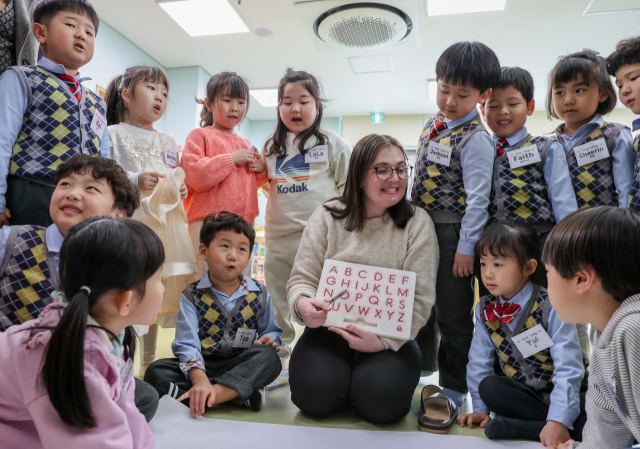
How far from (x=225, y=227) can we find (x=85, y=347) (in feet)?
3.47

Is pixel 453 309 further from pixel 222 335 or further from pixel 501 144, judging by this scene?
pixel 222 335

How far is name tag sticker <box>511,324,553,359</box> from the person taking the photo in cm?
154

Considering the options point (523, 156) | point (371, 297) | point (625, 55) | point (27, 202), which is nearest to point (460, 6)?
point (625, 55)

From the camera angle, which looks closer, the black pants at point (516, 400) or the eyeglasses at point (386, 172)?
the black pants at point (516, 400)

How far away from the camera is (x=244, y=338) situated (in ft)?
6.02

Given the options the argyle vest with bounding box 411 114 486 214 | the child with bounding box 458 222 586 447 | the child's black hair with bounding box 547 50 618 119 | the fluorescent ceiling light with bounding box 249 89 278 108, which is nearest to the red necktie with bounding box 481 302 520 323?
the child with bounding box 458 222 586 447

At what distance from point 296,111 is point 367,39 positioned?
8.43ft

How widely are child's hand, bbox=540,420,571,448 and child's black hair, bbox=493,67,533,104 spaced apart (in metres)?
1.35

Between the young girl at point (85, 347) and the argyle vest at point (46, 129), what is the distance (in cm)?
77

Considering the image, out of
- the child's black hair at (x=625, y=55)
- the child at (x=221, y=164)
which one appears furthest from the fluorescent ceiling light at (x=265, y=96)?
the child's black hair at (x=625, y=55)

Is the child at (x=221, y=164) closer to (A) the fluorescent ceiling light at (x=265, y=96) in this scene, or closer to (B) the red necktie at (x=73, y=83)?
(B) the red necktie at (x=73, y=83)

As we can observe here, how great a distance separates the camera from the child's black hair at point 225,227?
195cm

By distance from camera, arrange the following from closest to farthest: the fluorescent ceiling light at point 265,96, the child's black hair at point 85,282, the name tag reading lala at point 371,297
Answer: the child's black hair at point 85,282 → the name tag reading lala at point 371,297 → the fluorescent ceiling light at point 265,96

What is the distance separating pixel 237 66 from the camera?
5.77 m
